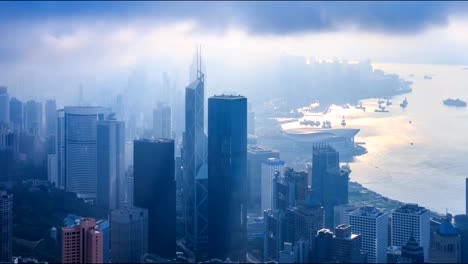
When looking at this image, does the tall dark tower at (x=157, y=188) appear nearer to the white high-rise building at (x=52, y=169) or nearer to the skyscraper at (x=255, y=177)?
the skyscraper at (x=255, y=177)

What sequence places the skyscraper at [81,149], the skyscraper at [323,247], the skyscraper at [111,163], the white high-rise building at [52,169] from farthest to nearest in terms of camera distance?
the white high-rise building at [52,169], the skyscraper at [81,149], the skyscraper at [111,163], the skyscraper at [323,247]

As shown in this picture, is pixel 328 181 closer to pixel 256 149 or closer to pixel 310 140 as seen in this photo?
pixel 256 149

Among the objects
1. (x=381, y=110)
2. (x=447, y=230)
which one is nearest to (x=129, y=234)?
(x=447, y=230)

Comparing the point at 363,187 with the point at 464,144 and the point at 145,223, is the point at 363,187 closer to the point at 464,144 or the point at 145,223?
the point at 464,144

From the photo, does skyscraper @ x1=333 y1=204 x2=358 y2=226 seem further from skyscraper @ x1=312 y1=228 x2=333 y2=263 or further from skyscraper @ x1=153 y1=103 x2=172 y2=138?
skyscraper @ x1=153 y1=103 x2=172 y2=138

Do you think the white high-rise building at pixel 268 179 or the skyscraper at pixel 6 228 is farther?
the white high-rise building at pixel 268 179

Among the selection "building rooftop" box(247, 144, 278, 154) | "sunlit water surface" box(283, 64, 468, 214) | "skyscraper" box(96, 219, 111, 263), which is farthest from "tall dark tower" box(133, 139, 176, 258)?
"sunlit water surface" box(283, 64, 468, 214)

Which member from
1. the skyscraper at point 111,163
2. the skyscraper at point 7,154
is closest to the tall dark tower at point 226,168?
the skyscraper at point 111,163
